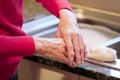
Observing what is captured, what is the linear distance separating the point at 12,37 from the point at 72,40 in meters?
0.18

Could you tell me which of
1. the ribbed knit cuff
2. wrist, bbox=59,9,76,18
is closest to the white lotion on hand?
wrist, bbox=59,9,76,18

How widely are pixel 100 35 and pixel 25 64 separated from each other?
418 millimetres

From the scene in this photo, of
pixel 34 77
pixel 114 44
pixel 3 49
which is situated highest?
pixel 3 49

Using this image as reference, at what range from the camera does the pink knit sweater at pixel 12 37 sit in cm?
83

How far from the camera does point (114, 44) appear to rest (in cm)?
119

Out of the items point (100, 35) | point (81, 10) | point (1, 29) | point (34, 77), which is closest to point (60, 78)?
point (34, 77)

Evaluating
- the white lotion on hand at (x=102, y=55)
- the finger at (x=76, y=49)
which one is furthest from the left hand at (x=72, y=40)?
the white lotion on hand at (x=102, y=55)

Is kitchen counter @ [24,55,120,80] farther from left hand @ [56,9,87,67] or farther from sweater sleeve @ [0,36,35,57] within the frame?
sweater sleeve @ [0,36,35,57]

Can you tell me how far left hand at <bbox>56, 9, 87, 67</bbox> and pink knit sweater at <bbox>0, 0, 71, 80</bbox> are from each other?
82 mm

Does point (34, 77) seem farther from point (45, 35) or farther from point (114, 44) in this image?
point (114, 44)

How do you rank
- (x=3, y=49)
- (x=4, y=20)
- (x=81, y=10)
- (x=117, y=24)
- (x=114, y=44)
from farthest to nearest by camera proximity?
(x=81, y=10), (x=117, y=24), (x=114, y=44), (x=4, y=20), (x=3, y=49)

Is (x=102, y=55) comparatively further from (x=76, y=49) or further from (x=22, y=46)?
(x=22, y=46)

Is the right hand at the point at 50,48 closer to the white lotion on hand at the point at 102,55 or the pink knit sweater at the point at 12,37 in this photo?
the pink knit sweater at the point at 12,37

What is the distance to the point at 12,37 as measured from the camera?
841mm
